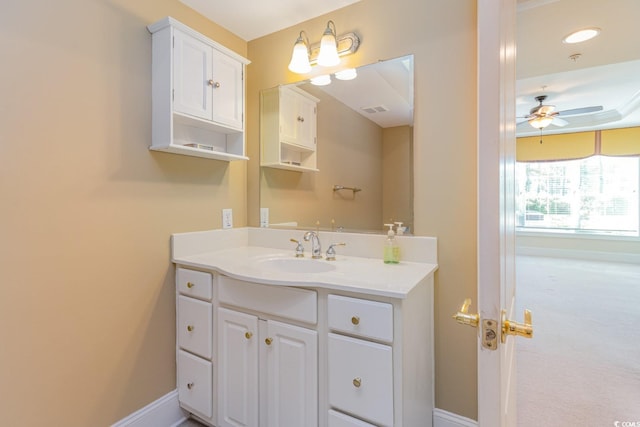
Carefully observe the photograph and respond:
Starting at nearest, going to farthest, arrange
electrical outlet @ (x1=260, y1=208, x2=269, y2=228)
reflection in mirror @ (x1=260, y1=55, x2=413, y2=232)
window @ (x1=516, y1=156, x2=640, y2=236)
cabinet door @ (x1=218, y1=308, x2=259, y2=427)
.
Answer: cabinet door @ (x1=218, y1=308, x2=259, y2=427) < reflection in mirror @ (x1=260, y1=55, x2=413, y2=232) < electrical outlet @ (x1=260, y1=208, x2=269, y2=228) < window @ (x1=516, y1=156, x2=640, y2=236)

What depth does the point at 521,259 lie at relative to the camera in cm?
604

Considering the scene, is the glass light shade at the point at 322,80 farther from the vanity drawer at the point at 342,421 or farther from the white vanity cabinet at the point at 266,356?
the vanity drawer at the point at 342,421

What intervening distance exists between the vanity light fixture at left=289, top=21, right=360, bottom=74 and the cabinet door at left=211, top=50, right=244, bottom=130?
343 millimetres

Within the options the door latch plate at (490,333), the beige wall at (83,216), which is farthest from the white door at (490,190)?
the beige wall at (83,216)

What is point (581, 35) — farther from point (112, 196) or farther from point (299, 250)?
point (112, 196)

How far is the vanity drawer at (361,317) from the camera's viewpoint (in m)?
1.07

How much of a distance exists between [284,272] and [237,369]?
500 mm

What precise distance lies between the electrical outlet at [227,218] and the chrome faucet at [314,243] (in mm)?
560

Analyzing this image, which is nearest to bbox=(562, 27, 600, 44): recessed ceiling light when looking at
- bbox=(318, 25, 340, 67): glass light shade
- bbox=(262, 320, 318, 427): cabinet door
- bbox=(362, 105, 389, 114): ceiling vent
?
bbox=(362, 105, 389, 114): ceiling vent

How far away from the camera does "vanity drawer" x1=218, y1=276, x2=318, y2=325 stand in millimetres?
1229

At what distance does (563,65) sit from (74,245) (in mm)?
3802

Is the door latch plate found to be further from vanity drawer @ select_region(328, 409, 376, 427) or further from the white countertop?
vanity drawer @ select_region(328, 409, 376, 427)

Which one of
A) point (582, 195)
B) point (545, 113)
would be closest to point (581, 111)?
point (545, 113)

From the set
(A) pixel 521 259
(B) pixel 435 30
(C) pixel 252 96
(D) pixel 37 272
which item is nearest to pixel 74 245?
(D) pixel 37 272
